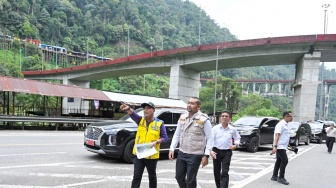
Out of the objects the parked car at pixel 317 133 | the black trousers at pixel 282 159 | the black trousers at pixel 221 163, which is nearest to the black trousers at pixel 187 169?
the black trousers at pixel 221 163

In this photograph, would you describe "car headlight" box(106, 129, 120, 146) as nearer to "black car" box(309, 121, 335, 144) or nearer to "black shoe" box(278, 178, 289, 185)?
"black shoe" box(278, 178, 289, 185)

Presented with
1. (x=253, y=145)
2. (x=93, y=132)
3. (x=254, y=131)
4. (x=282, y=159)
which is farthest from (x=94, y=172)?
(x=254, y=131)

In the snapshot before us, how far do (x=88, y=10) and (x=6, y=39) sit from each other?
51627mm

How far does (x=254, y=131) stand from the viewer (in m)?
14.0

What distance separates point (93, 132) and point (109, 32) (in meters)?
120

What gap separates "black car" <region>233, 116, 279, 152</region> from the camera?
1368cm

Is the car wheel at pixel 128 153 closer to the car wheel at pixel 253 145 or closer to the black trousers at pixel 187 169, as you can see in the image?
the black trousers at pixel 187 169

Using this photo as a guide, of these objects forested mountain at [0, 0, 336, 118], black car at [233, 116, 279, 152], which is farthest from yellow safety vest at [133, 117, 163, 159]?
forested mountain at [0, 0, 336, 118]

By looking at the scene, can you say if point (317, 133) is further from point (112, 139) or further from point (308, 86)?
point (112, 139)

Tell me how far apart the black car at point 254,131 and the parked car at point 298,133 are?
9.00 ft

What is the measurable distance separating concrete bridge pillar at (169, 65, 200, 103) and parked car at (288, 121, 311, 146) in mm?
18410

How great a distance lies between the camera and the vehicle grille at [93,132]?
332 inches

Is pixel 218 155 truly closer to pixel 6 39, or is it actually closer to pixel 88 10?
pixel 6 39

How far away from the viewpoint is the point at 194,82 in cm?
3994
